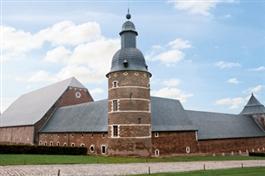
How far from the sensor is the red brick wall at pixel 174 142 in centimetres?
3569

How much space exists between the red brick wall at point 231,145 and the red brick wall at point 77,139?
1365 centimetres

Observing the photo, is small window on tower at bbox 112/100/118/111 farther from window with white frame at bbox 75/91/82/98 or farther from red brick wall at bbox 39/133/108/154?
window with white frame at bbox 75/91/82/98

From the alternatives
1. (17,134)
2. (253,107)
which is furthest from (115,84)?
(253,107)

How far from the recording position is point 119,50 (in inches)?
1292

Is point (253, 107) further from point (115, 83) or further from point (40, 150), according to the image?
point (40, 150)

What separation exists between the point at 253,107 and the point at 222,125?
11982mm

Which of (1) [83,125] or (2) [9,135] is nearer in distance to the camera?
(1) [83,125]

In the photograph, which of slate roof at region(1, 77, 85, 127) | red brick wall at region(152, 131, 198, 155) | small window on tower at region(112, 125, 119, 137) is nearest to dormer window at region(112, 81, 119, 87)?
small window on tower at region(112, 125, 119, 137)

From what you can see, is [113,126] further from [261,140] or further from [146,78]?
[261,140]

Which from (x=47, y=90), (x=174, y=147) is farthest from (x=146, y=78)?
(x=47, y=90)

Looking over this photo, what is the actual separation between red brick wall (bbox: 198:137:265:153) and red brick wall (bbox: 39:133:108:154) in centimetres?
1365

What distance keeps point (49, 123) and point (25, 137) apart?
4634 mm

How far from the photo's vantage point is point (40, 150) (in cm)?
3278

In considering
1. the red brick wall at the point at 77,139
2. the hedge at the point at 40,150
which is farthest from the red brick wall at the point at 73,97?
the hedge at the point at 40,150
